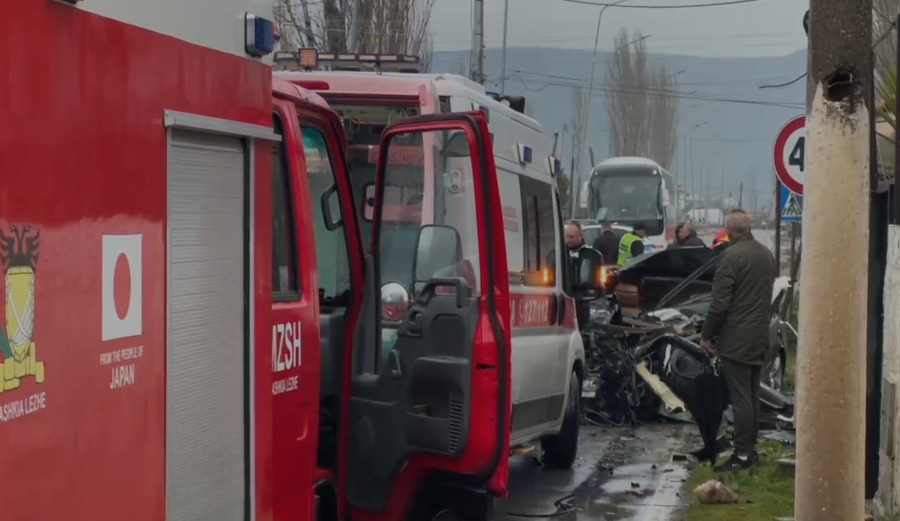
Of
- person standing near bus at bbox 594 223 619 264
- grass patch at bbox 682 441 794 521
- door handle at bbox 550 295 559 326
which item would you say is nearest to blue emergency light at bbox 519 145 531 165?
door handle at bbox 550 295 559 326

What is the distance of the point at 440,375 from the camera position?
5379mm

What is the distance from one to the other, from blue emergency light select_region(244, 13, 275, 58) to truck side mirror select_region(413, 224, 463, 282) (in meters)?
2.09

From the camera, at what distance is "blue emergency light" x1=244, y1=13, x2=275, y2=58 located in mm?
3775

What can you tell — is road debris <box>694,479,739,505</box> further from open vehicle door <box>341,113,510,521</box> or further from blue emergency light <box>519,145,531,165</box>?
open vehicle door <box>341,113,510,521</box>

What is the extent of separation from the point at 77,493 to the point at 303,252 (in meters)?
1.78

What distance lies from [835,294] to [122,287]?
3060 mm

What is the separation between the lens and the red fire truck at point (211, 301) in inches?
106

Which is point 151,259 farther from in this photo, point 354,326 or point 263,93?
point 354,326

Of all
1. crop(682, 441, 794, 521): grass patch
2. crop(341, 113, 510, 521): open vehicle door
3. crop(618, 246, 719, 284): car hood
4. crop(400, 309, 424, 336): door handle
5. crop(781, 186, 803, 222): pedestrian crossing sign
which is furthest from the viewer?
crop(618, 246, 719, 284): car hood

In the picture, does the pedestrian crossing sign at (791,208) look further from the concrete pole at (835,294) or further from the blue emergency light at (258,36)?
the blue emergency light at (258,36)

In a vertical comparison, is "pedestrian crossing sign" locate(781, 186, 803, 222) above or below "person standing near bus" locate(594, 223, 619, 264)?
above

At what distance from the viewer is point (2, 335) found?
2.53m

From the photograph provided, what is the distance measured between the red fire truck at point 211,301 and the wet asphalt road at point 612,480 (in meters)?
2.54

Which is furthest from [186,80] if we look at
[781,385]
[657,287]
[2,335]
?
[657,287]
